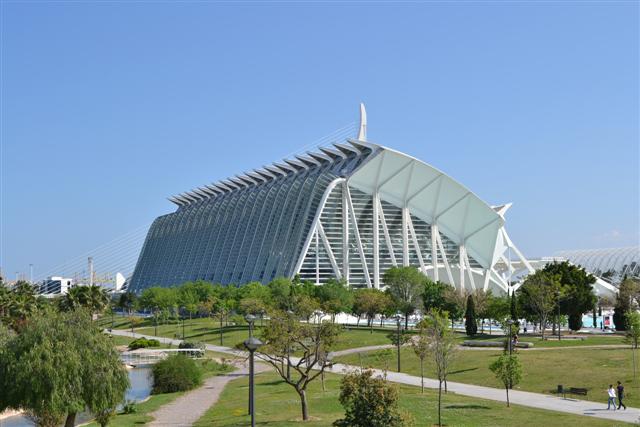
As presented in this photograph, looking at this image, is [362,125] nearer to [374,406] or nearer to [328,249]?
[328,249]

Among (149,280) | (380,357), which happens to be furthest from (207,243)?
(380,357)

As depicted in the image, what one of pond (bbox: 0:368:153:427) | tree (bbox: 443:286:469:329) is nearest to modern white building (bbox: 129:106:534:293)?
tree (bbox: 443:286:469:329)

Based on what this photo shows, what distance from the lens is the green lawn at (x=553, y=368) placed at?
40156 millimetres

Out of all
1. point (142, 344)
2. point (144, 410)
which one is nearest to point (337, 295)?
point (142, 344)

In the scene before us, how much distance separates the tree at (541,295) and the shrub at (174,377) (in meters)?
28.2

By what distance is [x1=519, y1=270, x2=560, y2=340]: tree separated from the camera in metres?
63.7

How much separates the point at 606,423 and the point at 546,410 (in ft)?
12.4

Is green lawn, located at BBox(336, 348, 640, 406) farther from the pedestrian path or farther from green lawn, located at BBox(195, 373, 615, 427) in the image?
the pedestrian path

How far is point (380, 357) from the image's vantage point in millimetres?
46531

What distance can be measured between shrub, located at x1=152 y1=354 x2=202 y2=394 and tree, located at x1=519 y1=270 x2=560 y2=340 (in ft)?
92.6

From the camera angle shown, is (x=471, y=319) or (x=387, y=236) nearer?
Answer: (x=471, y=319)

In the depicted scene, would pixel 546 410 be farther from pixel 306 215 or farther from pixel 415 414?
pixel 306 215

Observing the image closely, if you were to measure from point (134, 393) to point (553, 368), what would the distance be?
25252mm

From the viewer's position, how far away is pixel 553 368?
4488 centimetres
